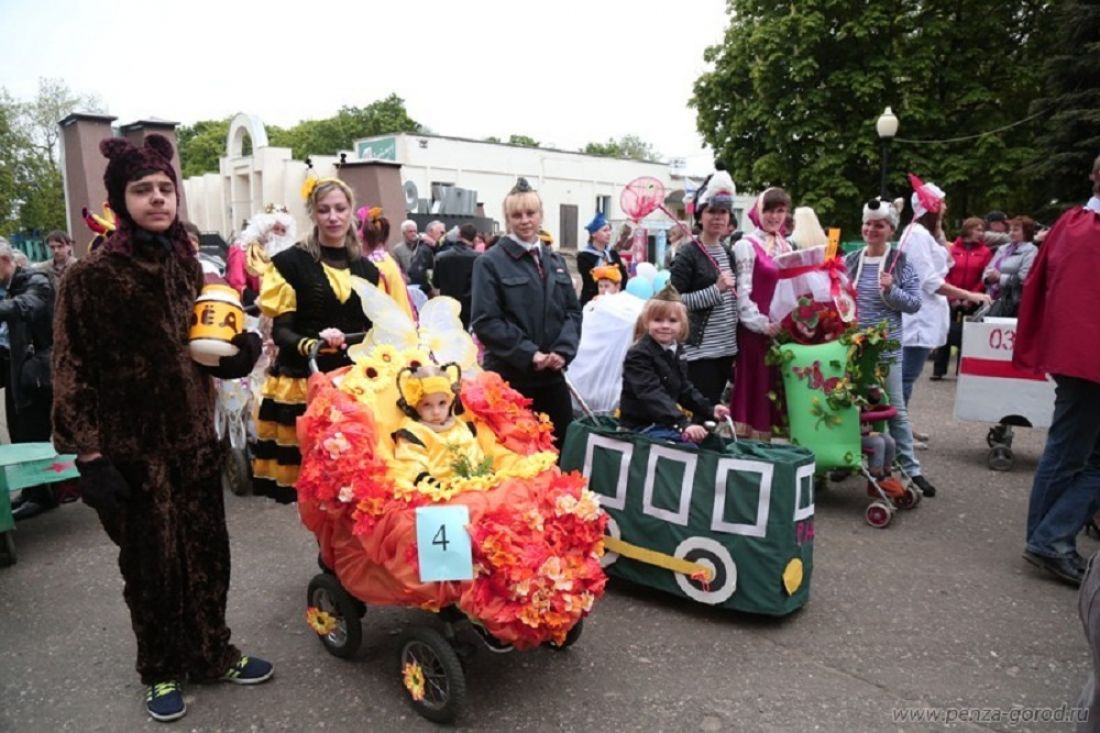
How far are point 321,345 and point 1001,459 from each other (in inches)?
218

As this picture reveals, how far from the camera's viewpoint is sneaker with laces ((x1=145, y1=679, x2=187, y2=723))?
10.0ft

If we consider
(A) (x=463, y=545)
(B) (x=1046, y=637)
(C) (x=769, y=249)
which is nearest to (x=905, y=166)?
(C) (x=769, y=249)

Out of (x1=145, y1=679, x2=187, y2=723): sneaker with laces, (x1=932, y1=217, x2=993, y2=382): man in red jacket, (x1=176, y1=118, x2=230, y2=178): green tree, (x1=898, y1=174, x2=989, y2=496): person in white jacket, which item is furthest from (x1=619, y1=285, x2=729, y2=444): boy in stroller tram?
(x1=176, y1=118, x2=230, y2=178): green tree

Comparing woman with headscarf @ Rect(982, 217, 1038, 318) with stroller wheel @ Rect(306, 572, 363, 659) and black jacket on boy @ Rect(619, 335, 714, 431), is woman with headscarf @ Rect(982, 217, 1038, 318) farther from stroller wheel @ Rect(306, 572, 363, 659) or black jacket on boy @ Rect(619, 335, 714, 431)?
stroller wheel @ Rect(306, 572, 363, 659)

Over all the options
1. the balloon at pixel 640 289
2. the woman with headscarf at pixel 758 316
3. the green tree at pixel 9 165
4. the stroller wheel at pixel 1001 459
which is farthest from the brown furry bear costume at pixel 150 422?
the green tree at pixel 9 165

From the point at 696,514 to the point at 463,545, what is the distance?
4.81 feet

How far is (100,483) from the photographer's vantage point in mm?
2850

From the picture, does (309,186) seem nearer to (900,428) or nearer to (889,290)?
(889,290)

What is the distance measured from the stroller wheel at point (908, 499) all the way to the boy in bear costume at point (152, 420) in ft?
13.7

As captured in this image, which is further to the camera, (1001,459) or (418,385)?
(1001,459)

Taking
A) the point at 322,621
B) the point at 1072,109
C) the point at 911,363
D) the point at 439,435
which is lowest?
the point at 322,621

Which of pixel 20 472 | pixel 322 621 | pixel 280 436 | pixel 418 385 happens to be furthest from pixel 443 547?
pixel 20 472

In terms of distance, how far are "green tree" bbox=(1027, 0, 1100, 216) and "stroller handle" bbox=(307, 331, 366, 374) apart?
57.4 ft

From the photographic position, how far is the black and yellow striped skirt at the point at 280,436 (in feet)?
Result: 12.2
